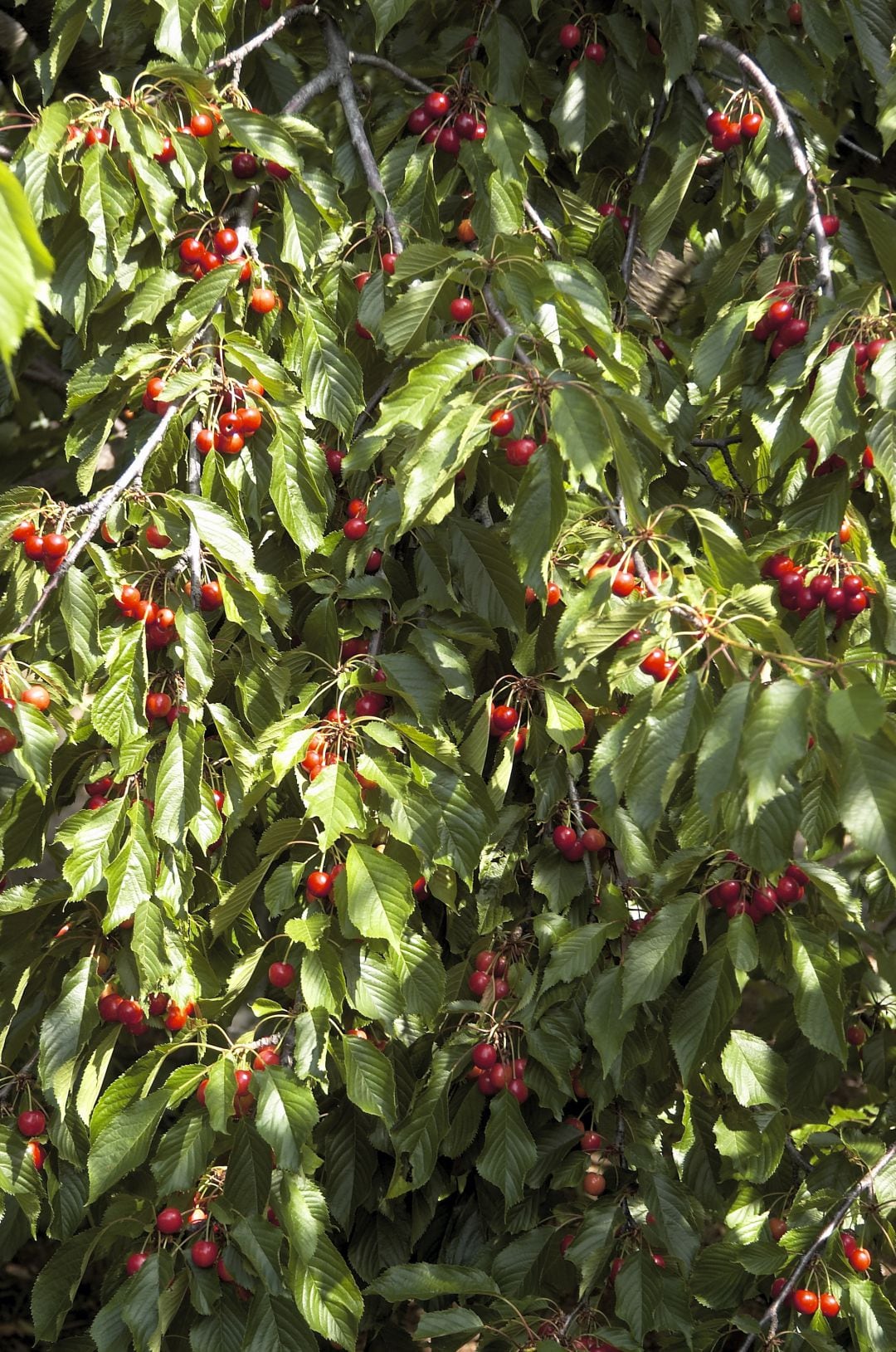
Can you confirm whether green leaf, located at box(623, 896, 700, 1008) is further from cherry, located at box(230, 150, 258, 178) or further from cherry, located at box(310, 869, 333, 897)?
cherry, located at box(230, 150, 258, 178)

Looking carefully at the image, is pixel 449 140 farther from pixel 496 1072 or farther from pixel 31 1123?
pixel 31 1123

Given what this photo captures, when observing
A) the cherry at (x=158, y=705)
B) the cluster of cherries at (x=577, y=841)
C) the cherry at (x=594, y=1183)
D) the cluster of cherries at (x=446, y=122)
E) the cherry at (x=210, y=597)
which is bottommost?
the cherry at (x=594, y=1183)

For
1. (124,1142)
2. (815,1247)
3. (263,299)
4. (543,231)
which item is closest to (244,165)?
(263,299)

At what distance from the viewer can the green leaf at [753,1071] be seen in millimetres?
2051

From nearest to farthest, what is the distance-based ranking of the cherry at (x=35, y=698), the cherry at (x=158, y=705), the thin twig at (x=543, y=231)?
1. the cherry at (x=35, y=698)
2. the cherry at (x=158, y=705)
3. the thin twig at (x=543, y=231)

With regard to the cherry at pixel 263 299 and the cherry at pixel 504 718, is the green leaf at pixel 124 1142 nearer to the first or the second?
the cherry at pixel 504 718

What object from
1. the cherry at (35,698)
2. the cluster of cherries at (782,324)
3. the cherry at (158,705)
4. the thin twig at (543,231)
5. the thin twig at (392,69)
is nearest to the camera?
the cherry at (35,698)

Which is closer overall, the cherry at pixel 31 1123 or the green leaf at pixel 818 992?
the green leaf at pixel 818 992

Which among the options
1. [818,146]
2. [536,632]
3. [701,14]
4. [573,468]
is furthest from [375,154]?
[573,468]

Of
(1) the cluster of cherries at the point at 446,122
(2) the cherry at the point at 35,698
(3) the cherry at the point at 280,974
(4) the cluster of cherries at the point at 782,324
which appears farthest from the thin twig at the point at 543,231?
(3) the cherry at the point at 280,974

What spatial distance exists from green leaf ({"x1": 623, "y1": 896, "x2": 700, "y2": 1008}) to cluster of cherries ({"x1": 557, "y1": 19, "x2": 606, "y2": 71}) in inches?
66.9

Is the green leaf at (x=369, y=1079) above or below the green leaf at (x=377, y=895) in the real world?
below

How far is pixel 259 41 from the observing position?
2336 millimetres

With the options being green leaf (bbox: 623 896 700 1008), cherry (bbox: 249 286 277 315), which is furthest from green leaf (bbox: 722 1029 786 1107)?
cherry (bbox: 249 286 277 315)
